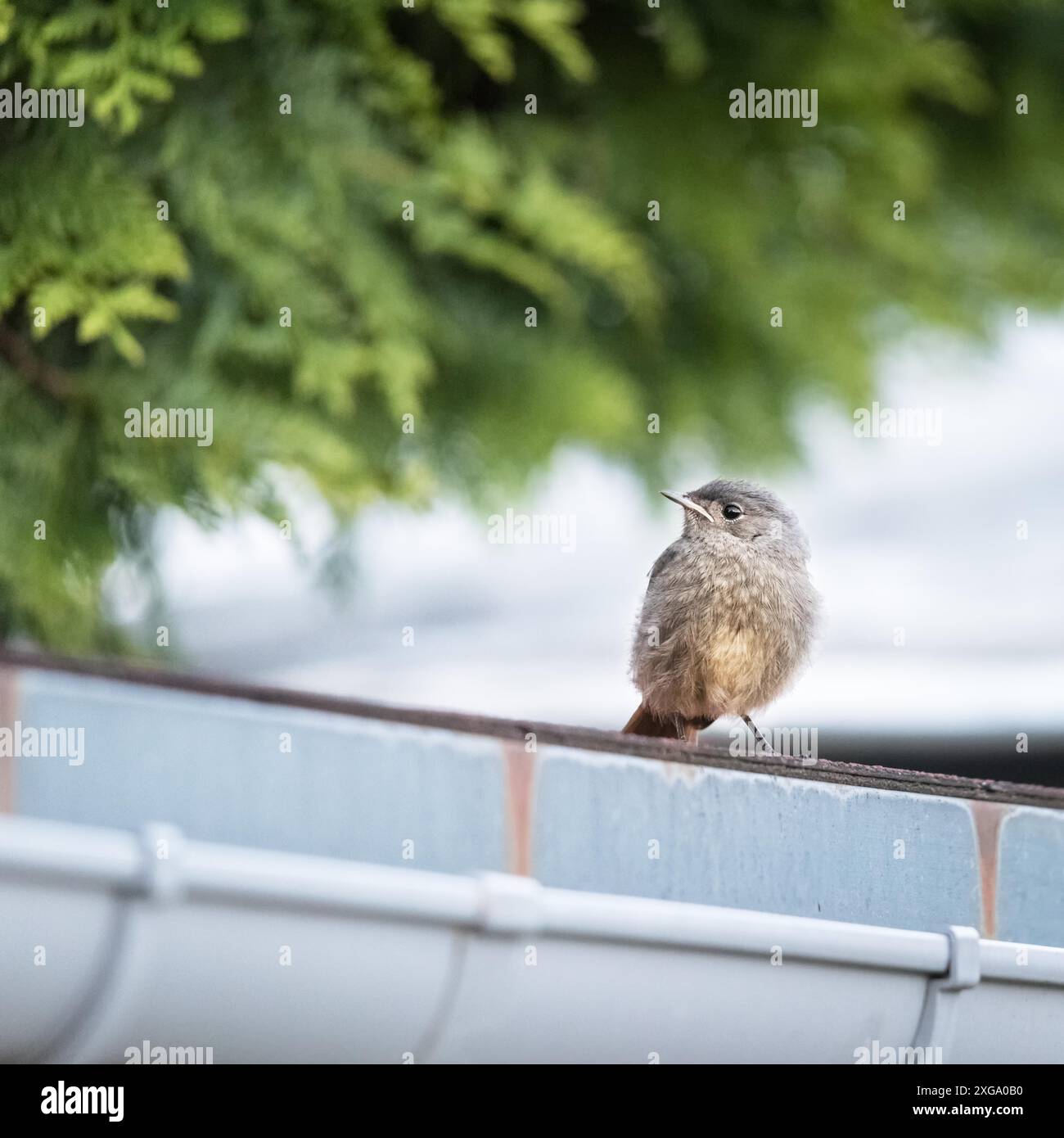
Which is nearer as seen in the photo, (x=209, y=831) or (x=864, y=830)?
(x=209, y=831)

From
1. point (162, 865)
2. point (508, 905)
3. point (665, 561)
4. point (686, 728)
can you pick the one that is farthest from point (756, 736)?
point (162, 865)

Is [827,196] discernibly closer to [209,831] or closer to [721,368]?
[721,368]

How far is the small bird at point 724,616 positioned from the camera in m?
Result: 2.37

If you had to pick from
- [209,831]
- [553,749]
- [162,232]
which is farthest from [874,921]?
[162,232]

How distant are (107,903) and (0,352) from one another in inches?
61.2

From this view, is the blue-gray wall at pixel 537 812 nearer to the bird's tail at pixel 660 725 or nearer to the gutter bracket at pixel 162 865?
the gutter bracket at pixel 162 865

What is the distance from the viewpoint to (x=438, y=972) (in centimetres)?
130

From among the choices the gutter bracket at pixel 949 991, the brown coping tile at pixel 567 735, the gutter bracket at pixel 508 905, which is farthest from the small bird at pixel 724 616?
the gutter bracket at pixel 508 905

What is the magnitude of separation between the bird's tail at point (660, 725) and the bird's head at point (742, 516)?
1.03 feet

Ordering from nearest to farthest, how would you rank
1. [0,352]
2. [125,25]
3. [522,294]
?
1. [125,25]
2. [0,352]
3. [522,294]

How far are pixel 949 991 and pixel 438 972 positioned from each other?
0.57 m

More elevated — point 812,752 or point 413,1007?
point 812,752

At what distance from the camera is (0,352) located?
8.10 ft

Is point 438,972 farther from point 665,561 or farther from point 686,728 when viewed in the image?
point 665,561
